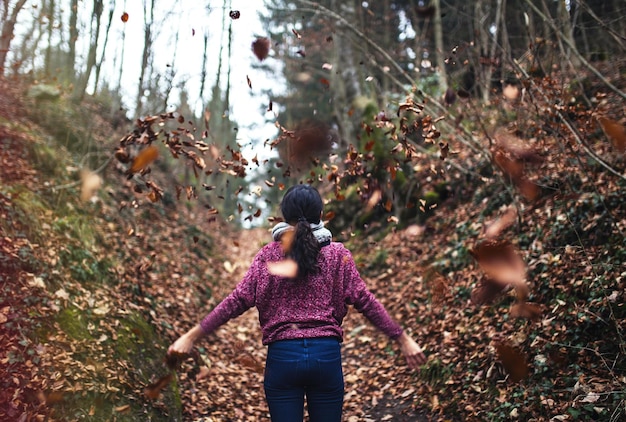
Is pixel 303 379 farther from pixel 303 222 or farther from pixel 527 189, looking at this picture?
pixel 527 189

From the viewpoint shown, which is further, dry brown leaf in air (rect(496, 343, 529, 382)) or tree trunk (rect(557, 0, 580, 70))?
tree trunk (rect(557, 0, 580, 70))

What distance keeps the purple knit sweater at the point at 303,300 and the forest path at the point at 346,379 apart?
2308 millimetres

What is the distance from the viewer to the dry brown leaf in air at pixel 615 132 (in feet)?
19.9

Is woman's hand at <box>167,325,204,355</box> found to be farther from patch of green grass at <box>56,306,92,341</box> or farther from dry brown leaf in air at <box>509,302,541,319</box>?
dry brown leaf in air at <box>509,302,541,319</box>

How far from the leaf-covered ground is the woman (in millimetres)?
1677

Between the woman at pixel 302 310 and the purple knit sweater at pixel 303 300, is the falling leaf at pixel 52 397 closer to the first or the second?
the woman at pixel 302 310

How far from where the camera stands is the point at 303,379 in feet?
8.33

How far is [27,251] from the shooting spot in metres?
4.82

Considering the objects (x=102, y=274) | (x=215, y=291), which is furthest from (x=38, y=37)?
(x=102, y=274)

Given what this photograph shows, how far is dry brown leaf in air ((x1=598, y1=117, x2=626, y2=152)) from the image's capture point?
6062 mm

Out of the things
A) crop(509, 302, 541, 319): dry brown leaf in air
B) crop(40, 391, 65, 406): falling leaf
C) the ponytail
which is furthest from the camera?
crop(509, 302, 541, 319): dry brown leaf in air

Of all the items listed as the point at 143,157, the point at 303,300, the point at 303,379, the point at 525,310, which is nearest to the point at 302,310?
the point at 303,300

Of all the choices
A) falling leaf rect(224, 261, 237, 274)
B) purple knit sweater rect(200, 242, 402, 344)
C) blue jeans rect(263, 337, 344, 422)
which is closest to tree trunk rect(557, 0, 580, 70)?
purple knit sweater rect(200, 242, 402, 344)

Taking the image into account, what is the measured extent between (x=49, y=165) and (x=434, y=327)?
22.7ft
